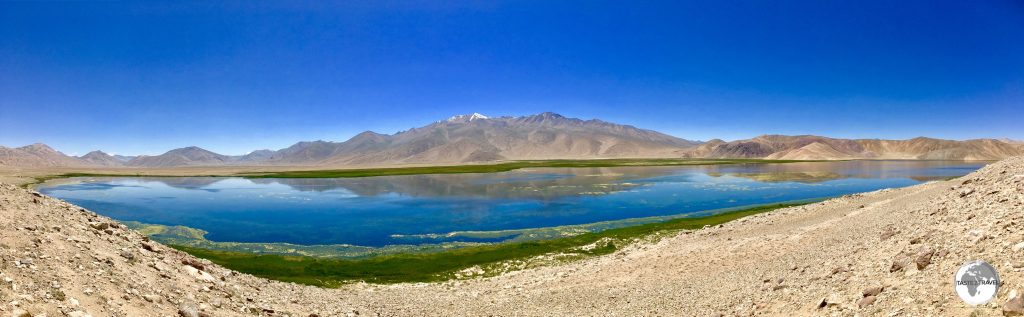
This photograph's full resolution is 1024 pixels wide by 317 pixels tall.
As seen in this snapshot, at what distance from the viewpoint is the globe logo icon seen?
7.73 meters

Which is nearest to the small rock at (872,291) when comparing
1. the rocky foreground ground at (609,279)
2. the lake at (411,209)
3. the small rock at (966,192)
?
the rocky foreground ground at (609,279)

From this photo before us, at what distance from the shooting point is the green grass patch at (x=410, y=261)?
2567cm

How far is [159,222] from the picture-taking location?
50312 mm

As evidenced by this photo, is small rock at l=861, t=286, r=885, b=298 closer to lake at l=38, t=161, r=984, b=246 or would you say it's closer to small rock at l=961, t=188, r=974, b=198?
small rock at l=961, t=188, r=974, b=198

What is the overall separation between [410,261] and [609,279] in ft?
48.0

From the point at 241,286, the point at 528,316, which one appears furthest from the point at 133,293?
the point at 528,316

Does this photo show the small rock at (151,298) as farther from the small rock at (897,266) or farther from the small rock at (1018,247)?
the small rock at (1018,247)

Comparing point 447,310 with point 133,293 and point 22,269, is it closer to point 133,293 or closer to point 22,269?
point 133,293

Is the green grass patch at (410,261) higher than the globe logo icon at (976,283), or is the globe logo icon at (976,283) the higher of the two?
the globe logo icon at (976,283)

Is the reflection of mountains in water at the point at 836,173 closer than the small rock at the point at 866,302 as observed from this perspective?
No

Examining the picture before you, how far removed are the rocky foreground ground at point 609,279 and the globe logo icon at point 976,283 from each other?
0.14 m

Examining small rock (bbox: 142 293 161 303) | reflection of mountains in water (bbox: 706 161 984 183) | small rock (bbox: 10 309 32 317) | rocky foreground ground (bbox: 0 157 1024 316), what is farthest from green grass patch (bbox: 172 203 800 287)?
reflection of mountains in water (bbox: 706 161 984 183)

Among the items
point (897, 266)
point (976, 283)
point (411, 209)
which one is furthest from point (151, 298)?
point (411, 209)

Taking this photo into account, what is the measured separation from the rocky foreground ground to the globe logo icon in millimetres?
142
